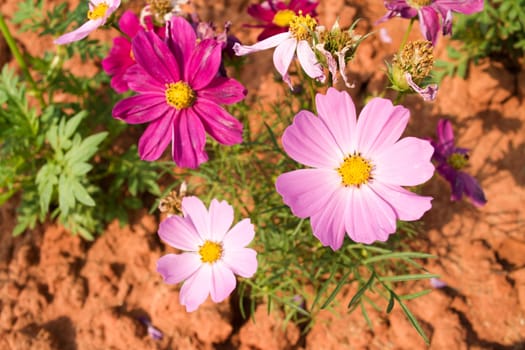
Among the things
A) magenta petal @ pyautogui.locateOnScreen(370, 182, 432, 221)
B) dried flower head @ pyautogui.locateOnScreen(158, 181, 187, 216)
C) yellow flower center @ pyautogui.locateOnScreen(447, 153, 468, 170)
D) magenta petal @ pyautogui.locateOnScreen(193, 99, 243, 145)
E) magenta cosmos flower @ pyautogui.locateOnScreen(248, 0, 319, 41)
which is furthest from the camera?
yellow flower center @ pyautogui.locateOnScreen(447, 153, 468, 170)

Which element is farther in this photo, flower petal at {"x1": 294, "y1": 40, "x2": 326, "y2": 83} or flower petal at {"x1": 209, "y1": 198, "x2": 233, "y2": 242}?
flower petal at {"x1": 209, "y1": 198, "x2": 233, "y2": 242}

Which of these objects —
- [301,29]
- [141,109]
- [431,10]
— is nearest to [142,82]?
[141,109]

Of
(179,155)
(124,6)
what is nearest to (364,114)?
(179,155)

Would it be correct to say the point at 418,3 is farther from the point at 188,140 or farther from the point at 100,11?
the point at 100,11

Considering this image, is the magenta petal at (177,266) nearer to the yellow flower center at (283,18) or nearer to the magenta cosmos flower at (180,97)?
the magenta cosmos flower at (180,97)

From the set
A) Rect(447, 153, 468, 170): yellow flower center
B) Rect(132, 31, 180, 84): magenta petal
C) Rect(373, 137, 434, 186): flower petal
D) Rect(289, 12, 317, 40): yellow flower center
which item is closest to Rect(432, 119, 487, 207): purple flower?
Rect(447, 153, 468, 170): yellow flower center

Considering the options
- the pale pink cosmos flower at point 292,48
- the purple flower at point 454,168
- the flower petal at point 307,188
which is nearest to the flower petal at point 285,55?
the pale pink cosmos flower at point 292,48

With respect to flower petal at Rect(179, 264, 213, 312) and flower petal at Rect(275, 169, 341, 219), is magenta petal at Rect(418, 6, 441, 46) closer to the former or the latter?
flower petal at Rect(275, 169, 341, 219)
